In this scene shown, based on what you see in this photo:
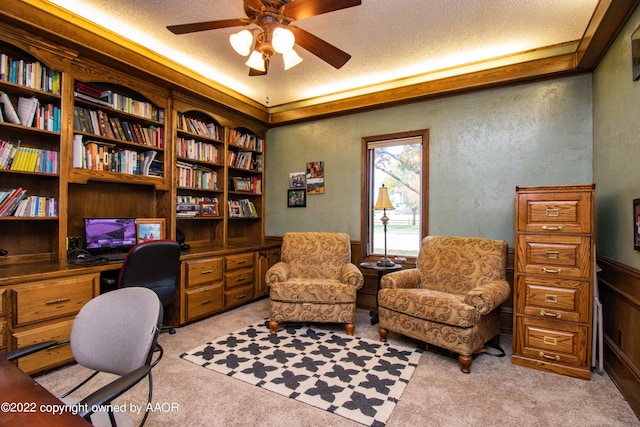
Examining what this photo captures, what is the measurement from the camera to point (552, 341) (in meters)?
2.38

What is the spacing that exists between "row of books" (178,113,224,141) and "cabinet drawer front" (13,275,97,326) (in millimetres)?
1913

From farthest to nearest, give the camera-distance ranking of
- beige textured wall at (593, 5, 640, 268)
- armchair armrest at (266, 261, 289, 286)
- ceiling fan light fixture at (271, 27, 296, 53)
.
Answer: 1. armchair armrest at (266, 261, 289, 286)
2. beige textured wall at (593, 5, 640, 268)
3. ceiling fan light fixture at (271, 27, 296, 53)

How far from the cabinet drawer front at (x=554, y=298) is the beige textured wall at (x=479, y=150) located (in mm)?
878

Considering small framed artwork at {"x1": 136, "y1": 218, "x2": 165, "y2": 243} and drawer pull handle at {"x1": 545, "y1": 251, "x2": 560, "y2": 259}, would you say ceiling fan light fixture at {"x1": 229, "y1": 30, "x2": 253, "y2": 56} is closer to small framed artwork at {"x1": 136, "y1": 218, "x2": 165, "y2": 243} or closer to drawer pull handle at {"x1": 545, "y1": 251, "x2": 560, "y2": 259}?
small framed artwork at {"x1": 136, "y1": 218, "x2": 165, "y2": 243}

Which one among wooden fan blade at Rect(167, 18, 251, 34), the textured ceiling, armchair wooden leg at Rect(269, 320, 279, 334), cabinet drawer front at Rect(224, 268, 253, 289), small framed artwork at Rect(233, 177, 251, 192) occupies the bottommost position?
armchair wooden leg at Rect(269, 320, 279, 334)

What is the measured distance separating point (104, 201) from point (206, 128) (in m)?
1.41

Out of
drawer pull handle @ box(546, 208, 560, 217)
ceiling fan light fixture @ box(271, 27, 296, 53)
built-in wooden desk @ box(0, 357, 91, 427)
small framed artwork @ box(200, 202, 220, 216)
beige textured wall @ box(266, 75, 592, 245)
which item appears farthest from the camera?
small framed artwork @ box(200, 202, 220, 216)

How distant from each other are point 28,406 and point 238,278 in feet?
10.0

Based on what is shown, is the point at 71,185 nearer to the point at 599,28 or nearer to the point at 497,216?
the point at 497,216

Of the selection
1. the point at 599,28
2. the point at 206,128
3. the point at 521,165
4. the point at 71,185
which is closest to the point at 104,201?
the point at 71,185

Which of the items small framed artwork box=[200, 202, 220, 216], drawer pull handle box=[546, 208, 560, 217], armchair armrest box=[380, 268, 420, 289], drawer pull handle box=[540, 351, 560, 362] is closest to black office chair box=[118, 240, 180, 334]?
small framed artwork box=[200, 202, 220, 216]

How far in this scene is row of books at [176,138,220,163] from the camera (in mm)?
3637

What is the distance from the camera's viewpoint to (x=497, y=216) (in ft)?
10.7

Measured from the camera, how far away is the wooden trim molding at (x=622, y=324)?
1.97m
